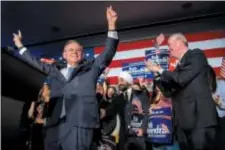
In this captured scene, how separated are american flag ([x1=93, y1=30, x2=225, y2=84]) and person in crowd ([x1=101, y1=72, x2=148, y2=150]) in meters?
0.63

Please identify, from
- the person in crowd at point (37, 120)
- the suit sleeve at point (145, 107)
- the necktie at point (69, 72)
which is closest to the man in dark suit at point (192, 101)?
the necktie at point (69, 72)

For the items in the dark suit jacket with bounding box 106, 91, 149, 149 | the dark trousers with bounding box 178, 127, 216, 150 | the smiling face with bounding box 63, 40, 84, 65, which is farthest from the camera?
the dark suit jacket with bounding box 106, 91, 149, 149

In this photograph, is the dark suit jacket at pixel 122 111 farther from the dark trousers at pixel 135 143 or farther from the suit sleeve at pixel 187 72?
the suit sleeve at pixel 187 72

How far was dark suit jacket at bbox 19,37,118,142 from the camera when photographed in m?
1.80

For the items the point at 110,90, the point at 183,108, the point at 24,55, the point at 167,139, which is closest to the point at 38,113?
the point at 110,90

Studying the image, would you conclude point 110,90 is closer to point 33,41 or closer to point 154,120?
point 154,120

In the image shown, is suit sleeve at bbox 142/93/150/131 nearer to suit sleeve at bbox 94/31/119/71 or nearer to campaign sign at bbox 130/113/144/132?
campaign sign at bbox 130/113/144/132

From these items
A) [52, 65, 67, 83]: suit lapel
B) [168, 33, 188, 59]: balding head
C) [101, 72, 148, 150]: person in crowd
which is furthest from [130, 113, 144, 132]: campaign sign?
[52, 65, 67, 83]: suit lapel

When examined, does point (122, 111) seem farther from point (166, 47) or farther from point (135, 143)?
point (166, 47)

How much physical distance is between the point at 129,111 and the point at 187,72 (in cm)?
111

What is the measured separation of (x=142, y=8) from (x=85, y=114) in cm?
211

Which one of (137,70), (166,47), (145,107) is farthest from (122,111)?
(166,47)

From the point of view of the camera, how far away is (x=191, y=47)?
354 cm

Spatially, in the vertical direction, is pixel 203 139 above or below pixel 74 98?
below
